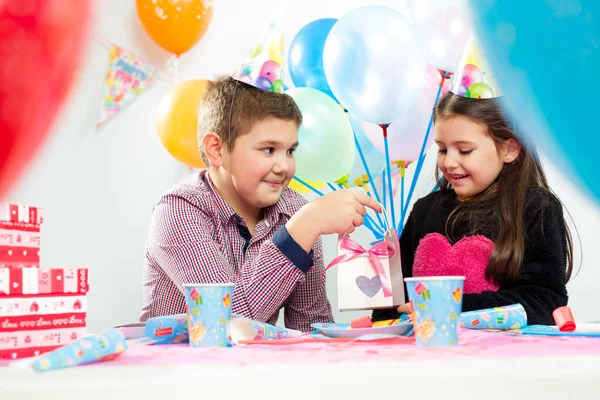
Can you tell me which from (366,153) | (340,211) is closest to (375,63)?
(366,153)

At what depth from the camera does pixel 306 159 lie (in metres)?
1.94

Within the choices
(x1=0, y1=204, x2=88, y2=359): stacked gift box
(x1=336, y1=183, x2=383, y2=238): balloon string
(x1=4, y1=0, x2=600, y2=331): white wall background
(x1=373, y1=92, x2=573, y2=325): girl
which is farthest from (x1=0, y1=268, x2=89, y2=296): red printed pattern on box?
(x1=4, y1=0, x2=600, y2=331): white wall background

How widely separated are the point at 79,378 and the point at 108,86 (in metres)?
2.32

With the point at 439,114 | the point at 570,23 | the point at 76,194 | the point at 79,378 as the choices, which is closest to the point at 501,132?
the point at 439,114

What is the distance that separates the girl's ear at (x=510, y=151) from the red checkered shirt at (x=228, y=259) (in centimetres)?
48

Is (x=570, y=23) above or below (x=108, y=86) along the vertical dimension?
below

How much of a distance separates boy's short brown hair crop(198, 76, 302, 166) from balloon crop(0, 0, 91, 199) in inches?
41.3

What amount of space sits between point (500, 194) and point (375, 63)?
461 mm

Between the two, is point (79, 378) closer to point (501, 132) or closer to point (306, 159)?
point (501, 132)

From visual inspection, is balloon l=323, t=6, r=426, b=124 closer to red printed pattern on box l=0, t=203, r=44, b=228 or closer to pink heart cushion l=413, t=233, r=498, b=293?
pink heart cushion l=413, t=233, r=498, b=293

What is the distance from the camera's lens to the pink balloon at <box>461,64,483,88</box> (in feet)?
4.40

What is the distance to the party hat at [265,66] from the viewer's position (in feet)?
4.37

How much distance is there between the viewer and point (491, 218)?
1459mm

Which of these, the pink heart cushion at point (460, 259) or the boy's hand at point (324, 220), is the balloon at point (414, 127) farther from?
the boy's hand at point (324, 220)
